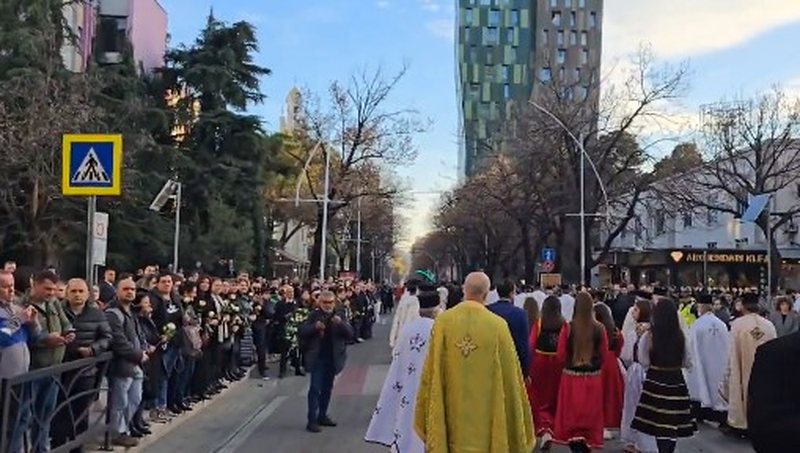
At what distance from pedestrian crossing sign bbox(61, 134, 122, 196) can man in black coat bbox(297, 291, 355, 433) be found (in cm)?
370

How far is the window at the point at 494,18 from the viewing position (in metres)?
143

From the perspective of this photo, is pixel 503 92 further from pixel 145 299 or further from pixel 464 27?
pixel 145 299

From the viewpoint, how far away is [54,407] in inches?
327

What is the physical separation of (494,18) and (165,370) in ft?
444

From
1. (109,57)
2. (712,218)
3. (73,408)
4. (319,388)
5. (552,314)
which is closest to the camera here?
(73,408)

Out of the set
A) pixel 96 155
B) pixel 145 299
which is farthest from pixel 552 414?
pixel 96 155

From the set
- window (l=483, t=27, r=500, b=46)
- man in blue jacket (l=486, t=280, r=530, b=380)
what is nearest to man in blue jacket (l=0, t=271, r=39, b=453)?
man in blue jacket (l=486, t=280, r=530, b=380)

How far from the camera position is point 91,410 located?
31.9 feet

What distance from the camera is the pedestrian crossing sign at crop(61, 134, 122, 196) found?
425 inches

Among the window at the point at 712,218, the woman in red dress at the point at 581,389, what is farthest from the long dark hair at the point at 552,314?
the window at the point at 712,218

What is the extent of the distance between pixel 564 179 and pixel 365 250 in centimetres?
5045

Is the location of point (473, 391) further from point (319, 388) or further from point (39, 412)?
point (319, 388)

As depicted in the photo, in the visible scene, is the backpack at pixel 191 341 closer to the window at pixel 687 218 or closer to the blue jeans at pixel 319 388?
the blue jeans at pixel 319 388

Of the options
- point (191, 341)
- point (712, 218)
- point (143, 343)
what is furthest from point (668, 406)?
point (712, 218)
